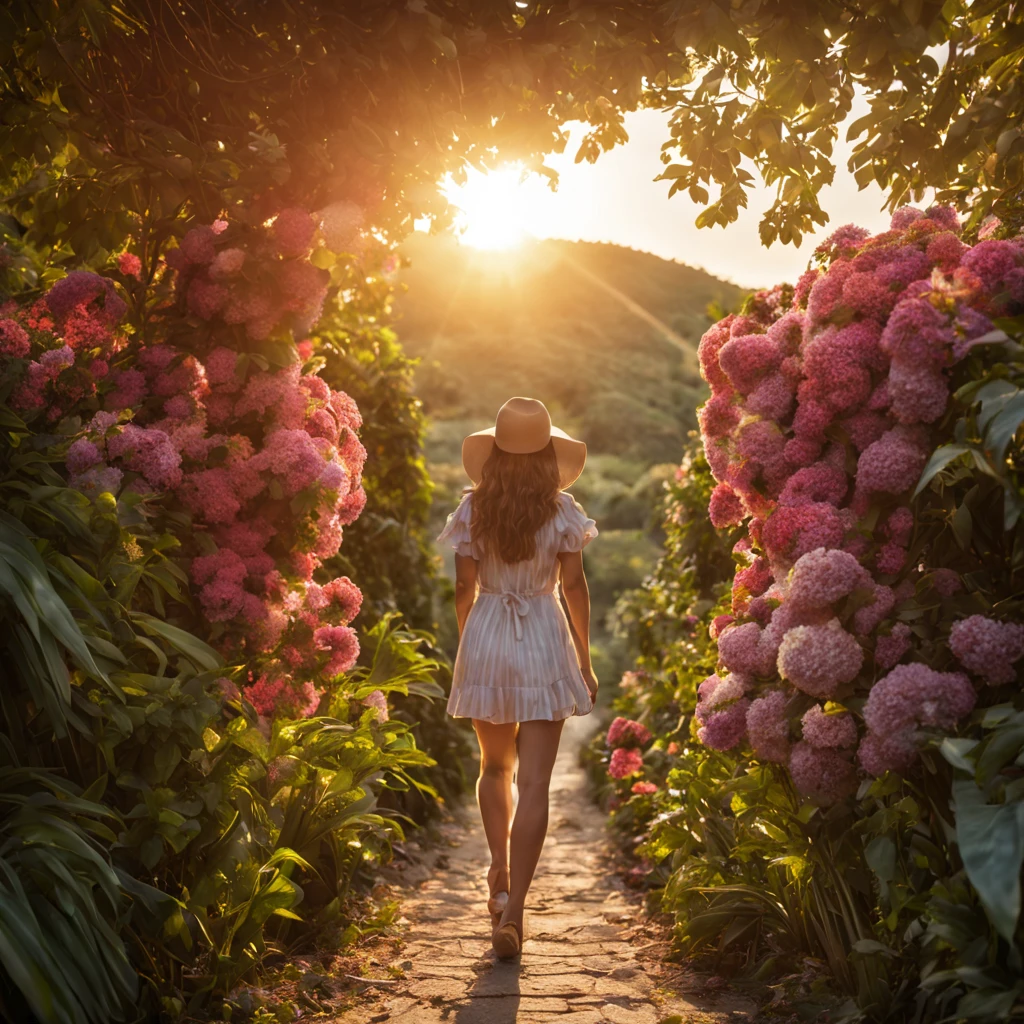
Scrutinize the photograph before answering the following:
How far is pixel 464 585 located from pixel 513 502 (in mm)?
405

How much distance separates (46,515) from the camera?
290cm

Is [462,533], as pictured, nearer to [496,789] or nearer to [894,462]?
[496,789]

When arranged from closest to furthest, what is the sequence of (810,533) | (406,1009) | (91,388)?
1. (810,533)
2. (406,1009)
3. (91,388)

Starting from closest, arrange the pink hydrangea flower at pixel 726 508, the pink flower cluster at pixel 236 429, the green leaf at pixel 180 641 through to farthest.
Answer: the green leaf at pixel 180 641, the pink hydrangea flower at pixel 726 508, the pink flower cluster at pixel 236 429

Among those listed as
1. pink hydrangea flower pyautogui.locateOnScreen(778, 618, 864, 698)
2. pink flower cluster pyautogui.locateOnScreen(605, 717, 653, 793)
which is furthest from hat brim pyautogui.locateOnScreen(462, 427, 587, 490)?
pink flower cluster pyautogui.locateOnScreen(605, 717, 653, 793)

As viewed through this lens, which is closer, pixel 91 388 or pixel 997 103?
pixel 997 103

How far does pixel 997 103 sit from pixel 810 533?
1.62 meters

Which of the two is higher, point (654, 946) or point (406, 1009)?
point (654, 946)

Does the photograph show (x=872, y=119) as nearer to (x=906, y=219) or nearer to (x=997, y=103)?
(x=997, y=103)

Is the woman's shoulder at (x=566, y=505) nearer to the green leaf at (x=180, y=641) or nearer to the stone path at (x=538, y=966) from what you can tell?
the green leaf at (x=180, y=641)

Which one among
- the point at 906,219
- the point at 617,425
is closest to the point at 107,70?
the point at 906,219

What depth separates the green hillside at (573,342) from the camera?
41.2 metres

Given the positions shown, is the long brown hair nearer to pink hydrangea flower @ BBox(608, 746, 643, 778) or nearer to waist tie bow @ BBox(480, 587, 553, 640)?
waist tie bow @ BBox(480, 587, 553, 640)

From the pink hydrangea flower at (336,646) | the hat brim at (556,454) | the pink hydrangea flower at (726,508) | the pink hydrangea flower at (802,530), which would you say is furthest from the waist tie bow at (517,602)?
the pink hydrangea flower at (802,530)
